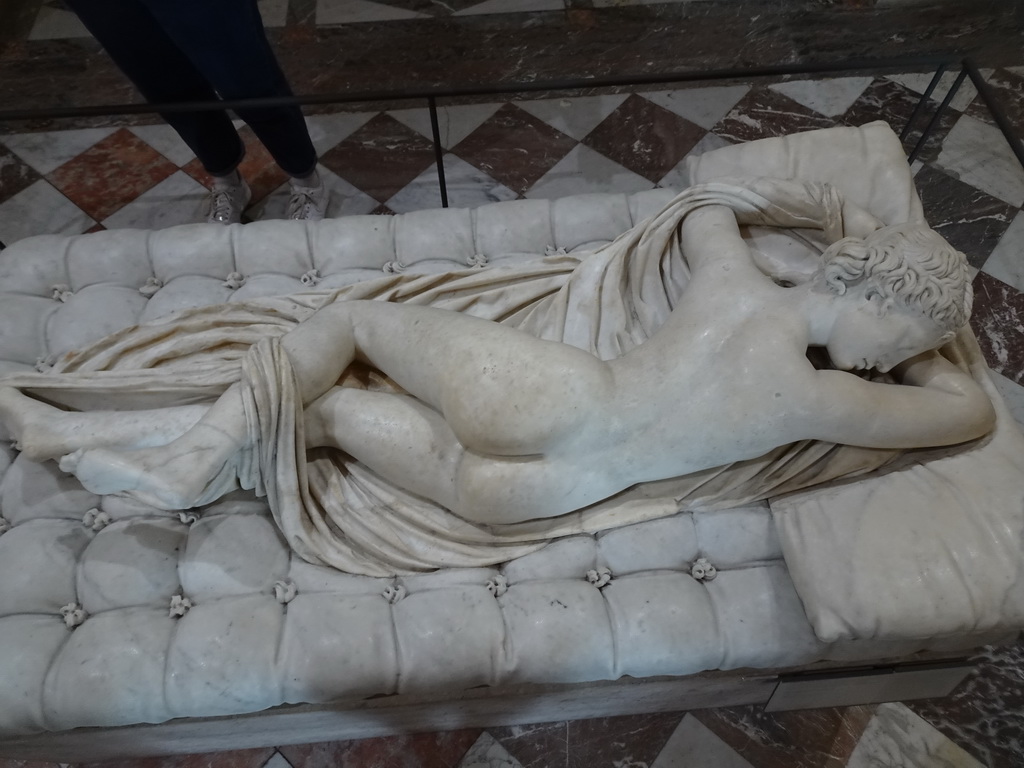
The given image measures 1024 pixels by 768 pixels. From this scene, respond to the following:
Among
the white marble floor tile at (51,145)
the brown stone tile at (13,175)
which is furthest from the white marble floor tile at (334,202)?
the brown stone tile at (13,175)

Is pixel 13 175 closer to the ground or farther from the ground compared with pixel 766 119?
closer to the ground

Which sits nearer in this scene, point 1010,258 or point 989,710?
point 989,710

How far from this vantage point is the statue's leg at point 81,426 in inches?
66.4

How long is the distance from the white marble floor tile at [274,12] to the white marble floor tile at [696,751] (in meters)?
4.10

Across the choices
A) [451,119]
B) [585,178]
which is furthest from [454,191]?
[585,178]

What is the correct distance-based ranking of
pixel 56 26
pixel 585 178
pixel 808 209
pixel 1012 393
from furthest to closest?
pixel 56 26 → pixel 585 178 → pixel 1012 393 → pixel 808 209

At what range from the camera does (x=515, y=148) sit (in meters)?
3.63

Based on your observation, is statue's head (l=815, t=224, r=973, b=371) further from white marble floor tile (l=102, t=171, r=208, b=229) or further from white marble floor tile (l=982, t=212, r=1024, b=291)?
white marble floor tile (l=102, t=171, r=208, b=229)

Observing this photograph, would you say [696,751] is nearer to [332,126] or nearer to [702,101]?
[702,101]

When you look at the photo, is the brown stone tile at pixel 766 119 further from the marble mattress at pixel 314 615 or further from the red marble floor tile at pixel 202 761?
the red marble floor tile at pixel 202 761

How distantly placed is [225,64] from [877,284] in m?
2.18

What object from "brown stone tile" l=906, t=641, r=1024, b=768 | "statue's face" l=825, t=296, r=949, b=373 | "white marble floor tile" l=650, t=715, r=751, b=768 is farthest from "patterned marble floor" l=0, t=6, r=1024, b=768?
"white marble floor tile" l=650, t=715, r=751, b=768

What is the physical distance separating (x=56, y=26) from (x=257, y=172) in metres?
1.72

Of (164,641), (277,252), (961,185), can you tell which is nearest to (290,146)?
(277,252)
